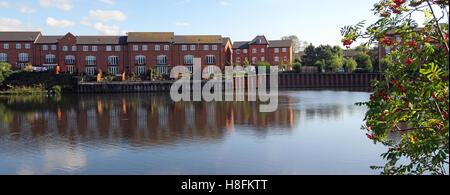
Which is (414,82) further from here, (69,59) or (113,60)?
(69,59)

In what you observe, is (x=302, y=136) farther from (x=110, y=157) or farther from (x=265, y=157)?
Result: (x=110, y=157)

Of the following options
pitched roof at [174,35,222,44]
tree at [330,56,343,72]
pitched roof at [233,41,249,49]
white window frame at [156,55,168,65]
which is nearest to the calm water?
white window frame at [156,55,168,65]

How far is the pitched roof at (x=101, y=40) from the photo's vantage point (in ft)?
240

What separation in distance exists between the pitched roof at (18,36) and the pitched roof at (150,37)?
17.5m

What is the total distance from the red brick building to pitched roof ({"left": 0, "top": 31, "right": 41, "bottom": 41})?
131 ft

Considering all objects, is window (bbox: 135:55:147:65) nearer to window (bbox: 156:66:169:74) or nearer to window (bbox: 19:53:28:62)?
window (bbox: 156:66:169:74)

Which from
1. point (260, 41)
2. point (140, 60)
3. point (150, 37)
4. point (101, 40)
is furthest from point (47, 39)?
point (260, 41)

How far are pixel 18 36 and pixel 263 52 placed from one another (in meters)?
47.6

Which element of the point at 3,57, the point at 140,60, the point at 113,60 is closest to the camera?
the point at 3,57

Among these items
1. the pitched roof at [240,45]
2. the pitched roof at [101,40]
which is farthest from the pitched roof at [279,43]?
the pitched roof at [101,40]

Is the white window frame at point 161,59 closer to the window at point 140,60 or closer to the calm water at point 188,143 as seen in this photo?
the window at point 140,60

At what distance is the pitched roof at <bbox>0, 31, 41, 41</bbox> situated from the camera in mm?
73125

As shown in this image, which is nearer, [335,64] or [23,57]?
[23,57]

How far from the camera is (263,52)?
291ft
